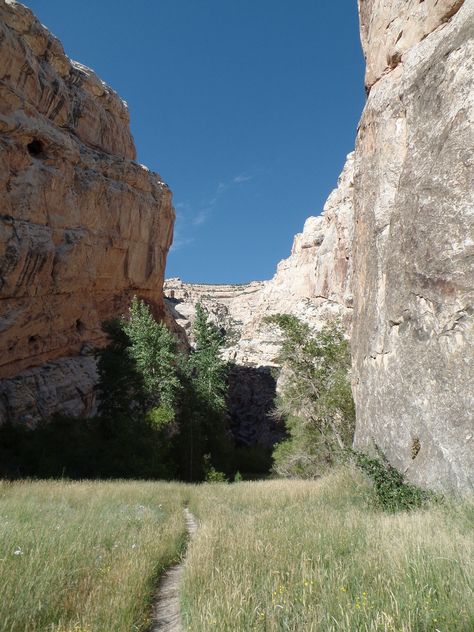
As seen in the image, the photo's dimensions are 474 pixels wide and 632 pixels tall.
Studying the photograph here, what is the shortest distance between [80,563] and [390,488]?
19.6 ft

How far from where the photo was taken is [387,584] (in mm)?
3607

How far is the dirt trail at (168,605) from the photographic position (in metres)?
4.14

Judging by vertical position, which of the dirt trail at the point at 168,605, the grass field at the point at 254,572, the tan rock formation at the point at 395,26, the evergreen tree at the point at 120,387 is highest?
the tan rock formation at the point at 395,26

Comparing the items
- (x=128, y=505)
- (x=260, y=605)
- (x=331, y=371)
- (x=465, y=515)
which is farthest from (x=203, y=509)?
(x=331, y=371)

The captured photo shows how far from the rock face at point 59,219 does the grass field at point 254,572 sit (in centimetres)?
2816

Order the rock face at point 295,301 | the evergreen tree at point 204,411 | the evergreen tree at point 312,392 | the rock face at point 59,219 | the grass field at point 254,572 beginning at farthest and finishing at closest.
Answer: the rock face at point 295,301 < the rock face at point 59,219 < the evergreen tree at point 204,411 < the evergreen tree at point 312,392 < the grass field at point 254,572

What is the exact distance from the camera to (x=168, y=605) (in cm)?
467

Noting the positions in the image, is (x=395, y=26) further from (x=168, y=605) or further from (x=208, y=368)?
(x=208, y=368)

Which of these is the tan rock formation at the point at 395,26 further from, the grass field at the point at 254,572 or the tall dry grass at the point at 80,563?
the tall dry grass at the point at 80,563

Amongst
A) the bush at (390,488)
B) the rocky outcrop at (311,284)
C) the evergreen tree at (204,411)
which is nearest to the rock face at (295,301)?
the rocky outcrop at (311,284)

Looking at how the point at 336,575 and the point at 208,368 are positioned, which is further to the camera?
the point at 208,368

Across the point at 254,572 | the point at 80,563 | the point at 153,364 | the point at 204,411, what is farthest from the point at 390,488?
the point at 204,411

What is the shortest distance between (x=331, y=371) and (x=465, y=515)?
57.5 ft

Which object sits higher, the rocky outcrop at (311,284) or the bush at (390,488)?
the rocky outcrop at (311,284)
